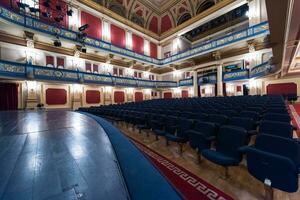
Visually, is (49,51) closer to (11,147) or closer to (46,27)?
(46,27)

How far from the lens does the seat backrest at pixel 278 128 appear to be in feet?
6.49

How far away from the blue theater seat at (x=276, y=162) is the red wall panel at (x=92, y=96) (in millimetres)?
12930

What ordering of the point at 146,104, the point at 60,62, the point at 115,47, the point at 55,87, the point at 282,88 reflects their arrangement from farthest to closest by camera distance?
1. the point at 115,47
2. the point at 282,88
3. the point at 60,62
4. the point at 55,87
5. the point at 146,104

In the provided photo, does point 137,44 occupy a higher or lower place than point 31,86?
higher

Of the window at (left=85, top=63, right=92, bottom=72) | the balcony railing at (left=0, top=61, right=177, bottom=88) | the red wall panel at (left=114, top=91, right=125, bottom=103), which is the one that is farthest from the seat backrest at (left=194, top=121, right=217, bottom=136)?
the window at (left=85, top=63, right=92, bottom=72)

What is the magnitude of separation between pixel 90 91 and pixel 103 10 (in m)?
8.60

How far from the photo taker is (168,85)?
60.8 ft

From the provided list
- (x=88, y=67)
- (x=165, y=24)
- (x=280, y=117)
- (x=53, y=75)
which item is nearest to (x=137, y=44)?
(x=165, y=24)

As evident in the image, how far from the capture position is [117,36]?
1572 cm

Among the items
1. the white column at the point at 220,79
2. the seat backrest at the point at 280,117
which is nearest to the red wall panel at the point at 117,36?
the white column at the point at 220,79

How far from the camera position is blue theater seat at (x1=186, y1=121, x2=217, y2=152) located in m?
2.30

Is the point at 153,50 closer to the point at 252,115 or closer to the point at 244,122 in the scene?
the point at 252,115

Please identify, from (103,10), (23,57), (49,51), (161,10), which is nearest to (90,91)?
(49,51)

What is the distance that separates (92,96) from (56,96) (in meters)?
2.89
